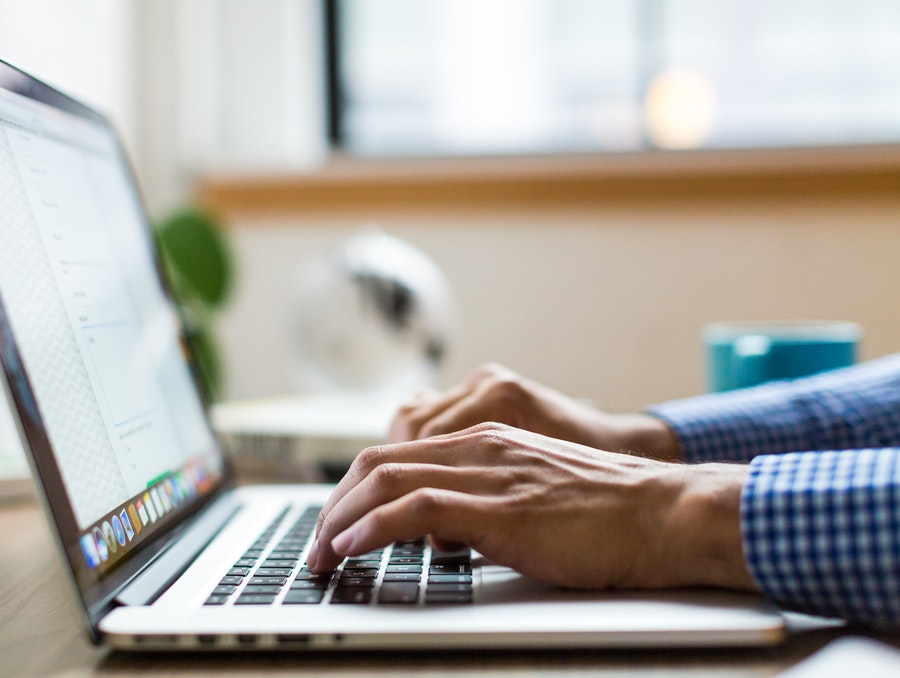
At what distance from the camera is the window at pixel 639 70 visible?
162 centimetres

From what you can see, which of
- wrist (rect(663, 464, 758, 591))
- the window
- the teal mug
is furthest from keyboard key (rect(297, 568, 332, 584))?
the window

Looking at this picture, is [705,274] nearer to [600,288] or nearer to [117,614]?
[600,288]

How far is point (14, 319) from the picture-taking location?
382 millimetres

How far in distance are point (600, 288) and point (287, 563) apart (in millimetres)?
1036

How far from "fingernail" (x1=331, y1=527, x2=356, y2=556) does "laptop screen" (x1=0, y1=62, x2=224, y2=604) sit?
0.32 ft

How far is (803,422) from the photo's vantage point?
27.6 inches

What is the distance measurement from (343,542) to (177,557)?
0.41 ft

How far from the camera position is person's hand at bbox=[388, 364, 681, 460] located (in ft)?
1.97

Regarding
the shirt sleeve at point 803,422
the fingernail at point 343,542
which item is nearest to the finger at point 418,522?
the fingernail at point 343,542

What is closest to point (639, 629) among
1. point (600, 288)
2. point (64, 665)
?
point (64, 665)

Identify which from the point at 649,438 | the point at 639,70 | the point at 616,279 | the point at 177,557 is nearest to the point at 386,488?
the point at 177,557

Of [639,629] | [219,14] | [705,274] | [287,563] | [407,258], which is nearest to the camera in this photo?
[639,629]

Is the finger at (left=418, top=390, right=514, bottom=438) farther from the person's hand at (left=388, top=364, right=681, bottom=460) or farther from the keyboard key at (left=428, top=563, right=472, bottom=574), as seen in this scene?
the keyboard key at (left=428, top=563, right=472, bottom=574)

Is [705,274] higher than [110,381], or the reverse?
[110,381]
